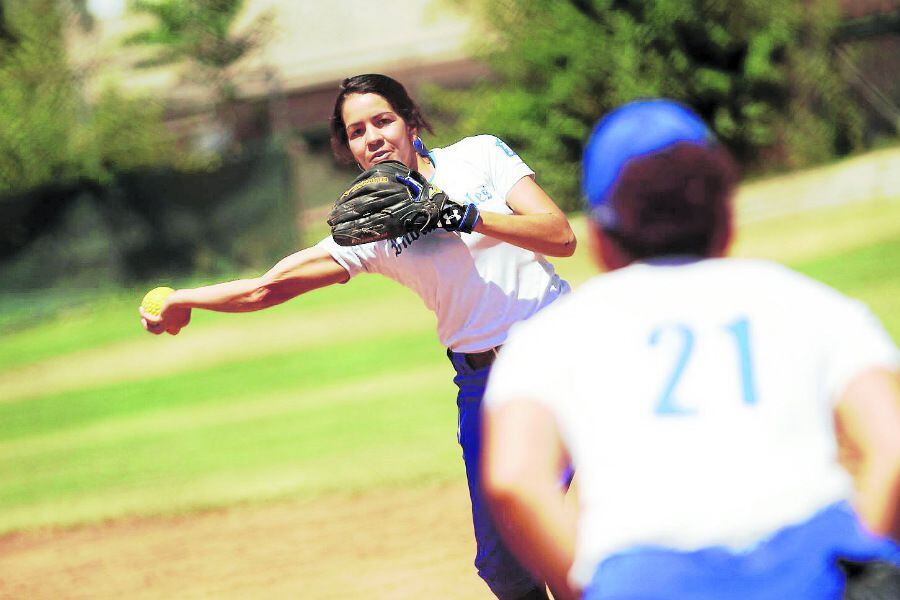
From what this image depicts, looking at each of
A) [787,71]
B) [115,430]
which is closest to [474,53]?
[787,71]

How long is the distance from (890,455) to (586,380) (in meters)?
0.52

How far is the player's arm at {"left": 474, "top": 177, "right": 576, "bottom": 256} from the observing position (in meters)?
3.52

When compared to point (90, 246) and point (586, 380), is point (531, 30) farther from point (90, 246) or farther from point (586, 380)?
point (586, 380)

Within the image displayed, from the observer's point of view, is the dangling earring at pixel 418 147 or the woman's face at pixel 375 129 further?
the dangling earring at pixel 418 147

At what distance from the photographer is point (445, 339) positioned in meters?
4.09

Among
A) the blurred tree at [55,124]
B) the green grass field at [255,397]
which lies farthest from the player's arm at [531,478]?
the blurred tree at [55,124]

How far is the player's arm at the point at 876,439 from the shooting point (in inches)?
74.2

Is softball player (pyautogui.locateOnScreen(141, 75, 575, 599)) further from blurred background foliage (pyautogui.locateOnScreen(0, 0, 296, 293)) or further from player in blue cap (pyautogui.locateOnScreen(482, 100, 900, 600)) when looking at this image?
blurred background foliage (pyautogui.locateOnScreen(0, 0, 296, 293))

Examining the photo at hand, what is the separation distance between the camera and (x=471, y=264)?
389 cm

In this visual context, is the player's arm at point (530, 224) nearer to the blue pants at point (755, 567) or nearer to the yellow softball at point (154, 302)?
the yellow softball at point (154, 302)

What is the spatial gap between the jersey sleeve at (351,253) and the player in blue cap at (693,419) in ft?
6.17

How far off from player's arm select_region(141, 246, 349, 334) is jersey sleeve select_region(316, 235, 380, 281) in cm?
2

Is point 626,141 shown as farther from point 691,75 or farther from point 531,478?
point 691,75

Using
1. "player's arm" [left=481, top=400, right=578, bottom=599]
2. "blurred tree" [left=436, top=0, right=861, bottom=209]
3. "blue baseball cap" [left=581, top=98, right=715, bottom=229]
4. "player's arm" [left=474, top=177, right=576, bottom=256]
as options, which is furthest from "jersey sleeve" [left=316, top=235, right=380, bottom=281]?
"blurred tree" [left=436, top=0, right=861, bottom=209]
